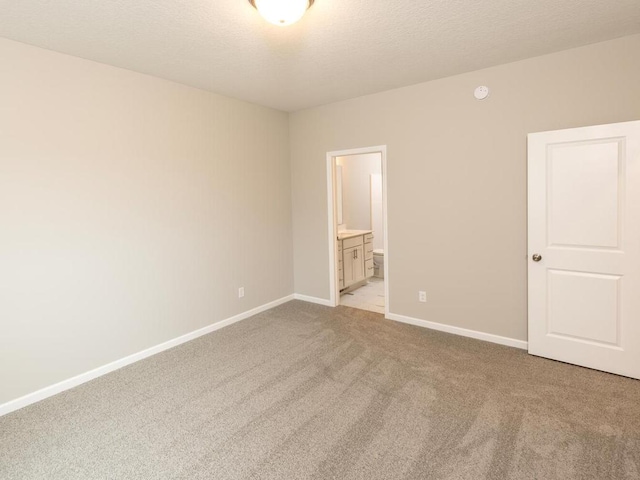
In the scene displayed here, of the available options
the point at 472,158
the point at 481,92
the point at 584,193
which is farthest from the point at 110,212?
the point at 584,193

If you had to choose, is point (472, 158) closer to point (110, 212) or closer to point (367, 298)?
point (367, 298)

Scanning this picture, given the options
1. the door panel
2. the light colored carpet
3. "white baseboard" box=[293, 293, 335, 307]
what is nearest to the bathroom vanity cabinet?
"white baseboard" box=[293, 293, 335, 307]

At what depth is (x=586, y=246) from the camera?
2844 millimetres

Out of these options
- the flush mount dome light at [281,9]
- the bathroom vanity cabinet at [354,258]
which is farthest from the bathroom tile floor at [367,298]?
the flush mount dome light at [281,9]

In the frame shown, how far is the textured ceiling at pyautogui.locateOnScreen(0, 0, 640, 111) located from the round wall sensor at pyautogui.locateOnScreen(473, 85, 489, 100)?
0.20m

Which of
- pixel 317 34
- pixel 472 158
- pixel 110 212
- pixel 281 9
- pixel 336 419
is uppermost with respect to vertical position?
pixel 317 34

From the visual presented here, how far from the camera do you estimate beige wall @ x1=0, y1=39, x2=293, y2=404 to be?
254 cm

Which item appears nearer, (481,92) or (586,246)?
(586,246)

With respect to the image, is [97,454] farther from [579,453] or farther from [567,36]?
[567,36]

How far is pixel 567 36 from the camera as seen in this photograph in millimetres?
2656

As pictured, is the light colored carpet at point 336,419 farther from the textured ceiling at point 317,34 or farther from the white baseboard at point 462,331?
the textured ceiling at point 317,34

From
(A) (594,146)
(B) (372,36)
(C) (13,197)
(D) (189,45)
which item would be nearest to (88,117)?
(C) (13,197)

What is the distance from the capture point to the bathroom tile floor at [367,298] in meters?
4.67

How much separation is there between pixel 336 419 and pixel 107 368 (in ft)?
6.72
